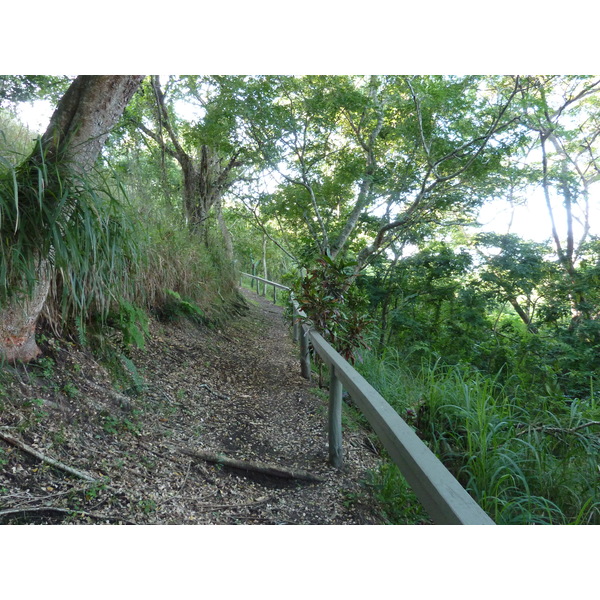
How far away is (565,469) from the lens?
72.4 inches

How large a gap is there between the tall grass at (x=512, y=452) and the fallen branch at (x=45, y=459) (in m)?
1.53

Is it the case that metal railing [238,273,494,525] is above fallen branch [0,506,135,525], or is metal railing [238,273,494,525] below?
above

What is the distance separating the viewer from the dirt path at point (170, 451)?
A: 133cm

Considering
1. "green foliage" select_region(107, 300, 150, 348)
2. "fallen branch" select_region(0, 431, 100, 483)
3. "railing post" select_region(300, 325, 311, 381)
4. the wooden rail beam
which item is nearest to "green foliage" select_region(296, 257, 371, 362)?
"railing post" select_region(300, 325, 311, 381)

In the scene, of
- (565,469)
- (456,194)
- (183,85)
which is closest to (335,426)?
(565,469)

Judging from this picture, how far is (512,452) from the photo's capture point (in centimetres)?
192

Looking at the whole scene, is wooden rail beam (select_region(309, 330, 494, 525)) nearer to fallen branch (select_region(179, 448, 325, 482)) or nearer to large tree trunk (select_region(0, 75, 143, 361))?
fallen branch (select_region(179, 448, 325, 482))

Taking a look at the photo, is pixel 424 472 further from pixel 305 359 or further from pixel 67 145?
pixel 305 359

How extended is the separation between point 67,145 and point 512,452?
2459 mm

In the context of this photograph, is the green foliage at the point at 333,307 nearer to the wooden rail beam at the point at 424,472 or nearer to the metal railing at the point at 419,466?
the metal railing at the point at 419,466

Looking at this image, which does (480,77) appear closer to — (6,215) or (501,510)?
(501,510)

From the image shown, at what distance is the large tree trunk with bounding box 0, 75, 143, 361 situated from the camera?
164 cm

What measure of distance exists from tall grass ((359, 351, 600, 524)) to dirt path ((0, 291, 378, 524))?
480mm

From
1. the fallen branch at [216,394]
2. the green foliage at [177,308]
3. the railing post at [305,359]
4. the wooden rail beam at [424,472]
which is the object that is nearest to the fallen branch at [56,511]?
the wooden rail beam at [424,472]
